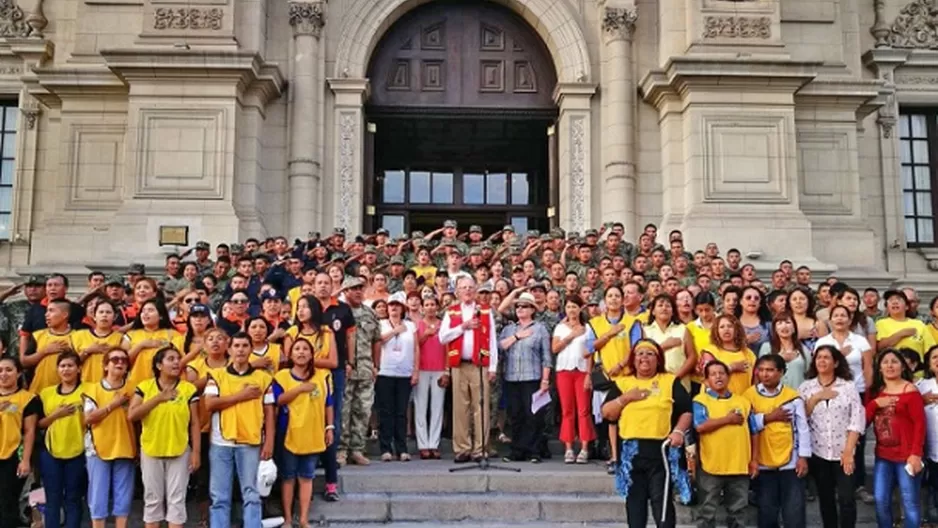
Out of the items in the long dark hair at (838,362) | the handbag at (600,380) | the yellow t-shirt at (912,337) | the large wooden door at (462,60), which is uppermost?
the large wooden door at (462,60)

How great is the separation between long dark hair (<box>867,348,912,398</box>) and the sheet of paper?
11.1 feet

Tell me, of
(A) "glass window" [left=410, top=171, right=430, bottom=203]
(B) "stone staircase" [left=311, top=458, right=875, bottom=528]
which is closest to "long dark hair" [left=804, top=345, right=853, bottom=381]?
(B) "stone staircase" [left=311, top=458, right=875, bottom=528]

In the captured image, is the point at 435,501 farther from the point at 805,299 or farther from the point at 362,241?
the point at 362,241

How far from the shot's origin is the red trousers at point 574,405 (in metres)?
10.3

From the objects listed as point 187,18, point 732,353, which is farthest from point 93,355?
point 187,18

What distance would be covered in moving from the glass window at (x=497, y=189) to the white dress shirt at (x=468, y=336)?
11.2 metres

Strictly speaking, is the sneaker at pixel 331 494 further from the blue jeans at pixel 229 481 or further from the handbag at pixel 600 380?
the handbag at pixel 600 380

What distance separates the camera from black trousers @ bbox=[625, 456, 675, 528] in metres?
7.86

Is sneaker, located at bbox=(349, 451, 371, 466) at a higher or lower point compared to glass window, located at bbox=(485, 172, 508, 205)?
lower

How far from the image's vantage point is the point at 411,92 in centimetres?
1980

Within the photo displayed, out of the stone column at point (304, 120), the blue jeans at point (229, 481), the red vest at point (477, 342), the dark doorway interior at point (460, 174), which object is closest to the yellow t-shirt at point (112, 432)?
the blue jeans at point (229, 481)

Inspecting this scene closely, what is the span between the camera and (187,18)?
17.9 meters

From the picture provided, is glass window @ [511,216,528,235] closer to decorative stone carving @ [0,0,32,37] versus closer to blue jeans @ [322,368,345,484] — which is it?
decorative stone carving @ [0,0,32,37]

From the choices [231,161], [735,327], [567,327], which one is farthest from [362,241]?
[735,327]
